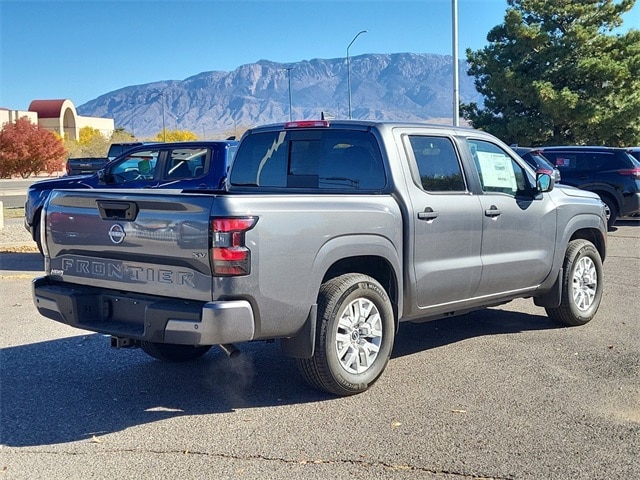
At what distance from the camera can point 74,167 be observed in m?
25.5

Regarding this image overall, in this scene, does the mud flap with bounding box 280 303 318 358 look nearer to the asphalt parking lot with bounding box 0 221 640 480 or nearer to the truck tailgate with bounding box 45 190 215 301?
the asphalt parking lot with bounding box 0 221 640 480

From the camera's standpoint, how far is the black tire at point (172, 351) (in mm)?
6129

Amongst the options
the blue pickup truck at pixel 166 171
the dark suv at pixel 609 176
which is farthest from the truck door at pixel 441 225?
the dark suv at pixel 609 176

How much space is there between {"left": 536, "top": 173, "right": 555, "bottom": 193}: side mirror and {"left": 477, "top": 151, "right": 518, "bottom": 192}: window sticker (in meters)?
0.24

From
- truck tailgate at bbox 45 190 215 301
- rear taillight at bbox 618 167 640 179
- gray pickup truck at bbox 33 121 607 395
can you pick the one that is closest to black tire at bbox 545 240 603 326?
gray pickup truck at bbox 33 121 607 395

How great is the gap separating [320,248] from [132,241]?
123 cm

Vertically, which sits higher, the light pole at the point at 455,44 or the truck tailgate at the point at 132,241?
the light pole at the point at 455,44

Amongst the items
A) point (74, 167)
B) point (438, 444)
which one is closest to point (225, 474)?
point (438, 444)

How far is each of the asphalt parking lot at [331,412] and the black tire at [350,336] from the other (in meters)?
0.16

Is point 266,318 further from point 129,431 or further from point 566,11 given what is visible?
point 566,11

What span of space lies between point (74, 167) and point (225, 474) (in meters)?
23.1

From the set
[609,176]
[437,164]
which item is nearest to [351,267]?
[437,164]

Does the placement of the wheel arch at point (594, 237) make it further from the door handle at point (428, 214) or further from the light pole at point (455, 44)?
the light pole at point (455, 44)

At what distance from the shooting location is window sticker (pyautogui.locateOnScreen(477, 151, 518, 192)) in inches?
259
